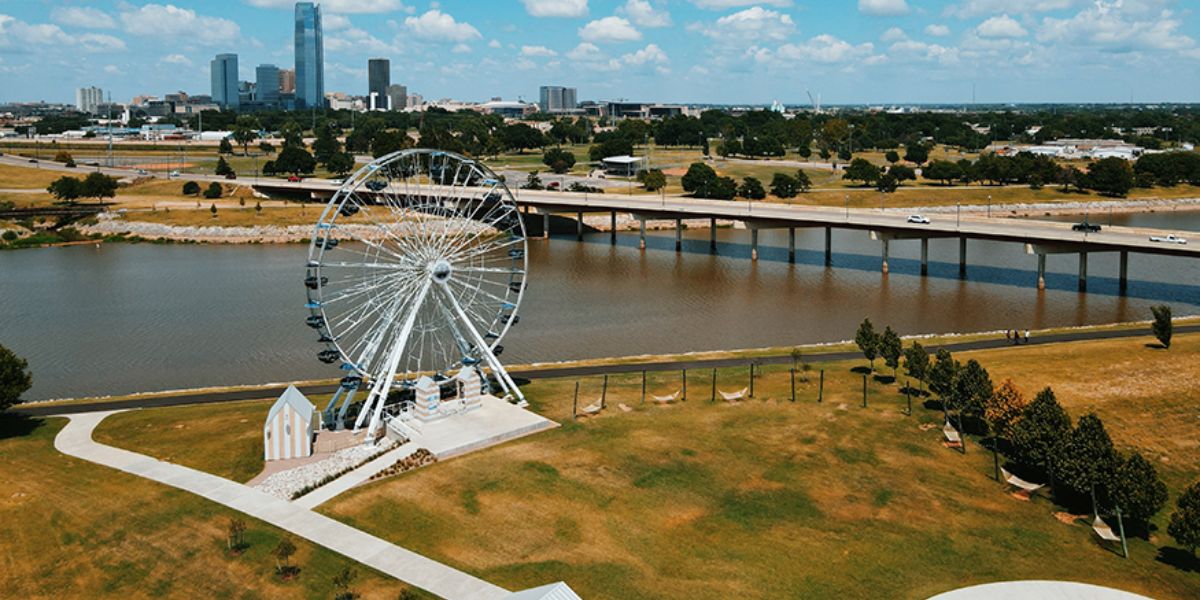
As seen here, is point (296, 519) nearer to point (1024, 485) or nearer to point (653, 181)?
point (1024, 485)

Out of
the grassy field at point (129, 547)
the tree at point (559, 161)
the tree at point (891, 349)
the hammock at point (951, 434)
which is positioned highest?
the tree at point (559, 161)

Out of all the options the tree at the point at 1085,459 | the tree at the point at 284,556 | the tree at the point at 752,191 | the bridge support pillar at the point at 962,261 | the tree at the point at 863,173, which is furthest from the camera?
the tree at the point at 863,173

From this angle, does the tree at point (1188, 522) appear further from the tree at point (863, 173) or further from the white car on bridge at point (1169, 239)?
the tree at point (863, 173)

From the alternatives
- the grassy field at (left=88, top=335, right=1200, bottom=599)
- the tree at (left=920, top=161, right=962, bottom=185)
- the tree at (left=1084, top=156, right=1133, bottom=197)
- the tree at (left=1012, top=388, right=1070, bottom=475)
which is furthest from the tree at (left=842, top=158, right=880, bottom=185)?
the tree at (left=1012, top=388, right=1070, bottom=475)

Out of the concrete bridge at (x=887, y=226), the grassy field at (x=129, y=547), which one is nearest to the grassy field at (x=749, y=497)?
the grassy field at (x=129, y=547)

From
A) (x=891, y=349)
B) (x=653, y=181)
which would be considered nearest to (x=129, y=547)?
(x=891, y=349)

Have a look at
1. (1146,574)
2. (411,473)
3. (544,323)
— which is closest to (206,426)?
(411,473)

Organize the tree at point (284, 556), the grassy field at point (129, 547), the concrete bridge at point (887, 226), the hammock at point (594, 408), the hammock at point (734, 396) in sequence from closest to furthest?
the grassy field at point (129, 547)
the tree at point (284, 556)
the hammock at point (594, 408)
the hammock at point (734, 396)
the concrete bridge at point (887, 226)

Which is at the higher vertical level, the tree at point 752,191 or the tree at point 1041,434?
the tree at point 752,191
